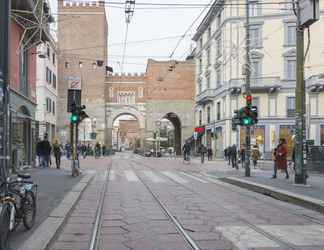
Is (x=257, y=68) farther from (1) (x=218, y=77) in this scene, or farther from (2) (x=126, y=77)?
(2) (x=126, y=77)

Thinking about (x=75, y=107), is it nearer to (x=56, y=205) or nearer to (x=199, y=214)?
(x=56, y=205)

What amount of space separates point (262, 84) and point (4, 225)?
4768 centimetres

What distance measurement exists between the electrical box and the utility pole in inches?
411

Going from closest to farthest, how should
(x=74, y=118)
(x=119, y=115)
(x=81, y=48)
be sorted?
(x=74, y=118), (x=81, y=48), (x=119, y=115)

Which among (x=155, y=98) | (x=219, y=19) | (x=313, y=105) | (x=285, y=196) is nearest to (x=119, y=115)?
(x=155, y=98)

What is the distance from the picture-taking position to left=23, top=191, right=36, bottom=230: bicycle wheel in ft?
28.7

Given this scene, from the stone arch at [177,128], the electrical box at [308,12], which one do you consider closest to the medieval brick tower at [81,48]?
the stone arch at [177,128]

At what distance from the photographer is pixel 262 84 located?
52656 mm

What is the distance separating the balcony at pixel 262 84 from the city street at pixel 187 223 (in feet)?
122

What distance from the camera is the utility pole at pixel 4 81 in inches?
340

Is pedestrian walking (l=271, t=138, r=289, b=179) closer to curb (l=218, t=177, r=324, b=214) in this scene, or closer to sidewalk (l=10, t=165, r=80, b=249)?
curb (l=218, t=177, r=324, b=214)

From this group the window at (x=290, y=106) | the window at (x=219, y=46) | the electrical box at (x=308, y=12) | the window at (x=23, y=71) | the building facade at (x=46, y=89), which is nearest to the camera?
the electrical box at (x=308, y=12)

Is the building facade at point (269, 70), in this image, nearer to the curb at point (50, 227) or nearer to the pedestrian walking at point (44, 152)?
the pedestrian walking at point (44, 152)

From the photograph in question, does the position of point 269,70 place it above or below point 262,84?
above
